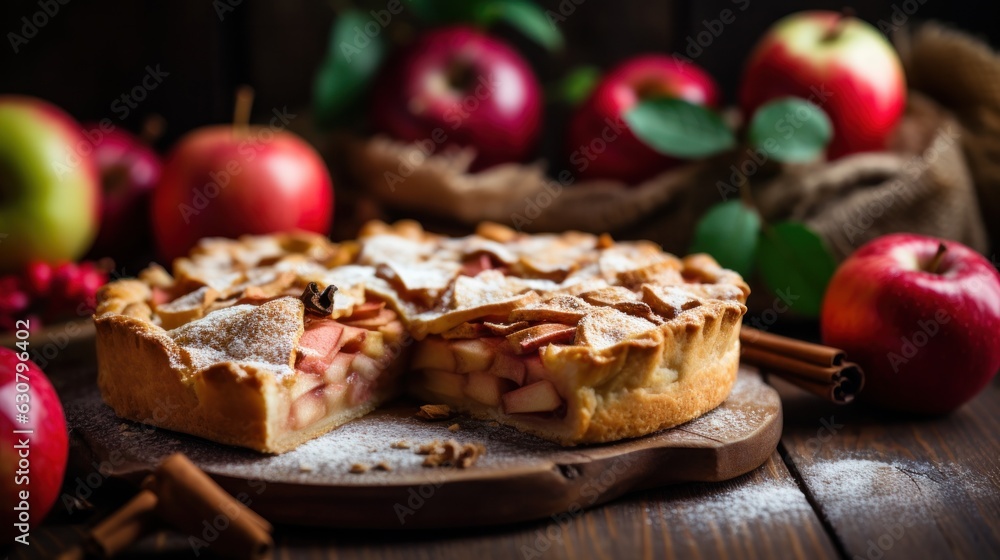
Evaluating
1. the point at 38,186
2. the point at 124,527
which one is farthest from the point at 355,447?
the point at 38,186

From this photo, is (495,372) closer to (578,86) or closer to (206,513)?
(206,513)

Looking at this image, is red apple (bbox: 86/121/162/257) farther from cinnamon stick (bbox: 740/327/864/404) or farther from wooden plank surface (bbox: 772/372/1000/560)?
wooden plank surface (bbox: 772/372/1000/560)

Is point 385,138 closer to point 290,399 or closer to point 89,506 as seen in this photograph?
point 290,399

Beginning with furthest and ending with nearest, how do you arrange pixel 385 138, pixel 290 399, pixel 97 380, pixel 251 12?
pixel 251 12, pixel 385 138, pixel 97 380, pixel 290 399

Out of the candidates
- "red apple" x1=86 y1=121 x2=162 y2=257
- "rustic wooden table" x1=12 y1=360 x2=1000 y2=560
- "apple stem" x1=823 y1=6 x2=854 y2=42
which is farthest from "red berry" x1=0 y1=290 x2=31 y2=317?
"apple stem" x1=823 y1=6 x2=854 y2=42

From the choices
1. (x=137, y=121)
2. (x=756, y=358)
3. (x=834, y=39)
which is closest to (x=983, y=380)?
(x=756, y=358)

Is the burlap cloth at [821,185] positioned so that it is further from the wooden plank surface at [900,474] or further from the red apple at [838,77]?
the wooden plank surface at [900,474]
